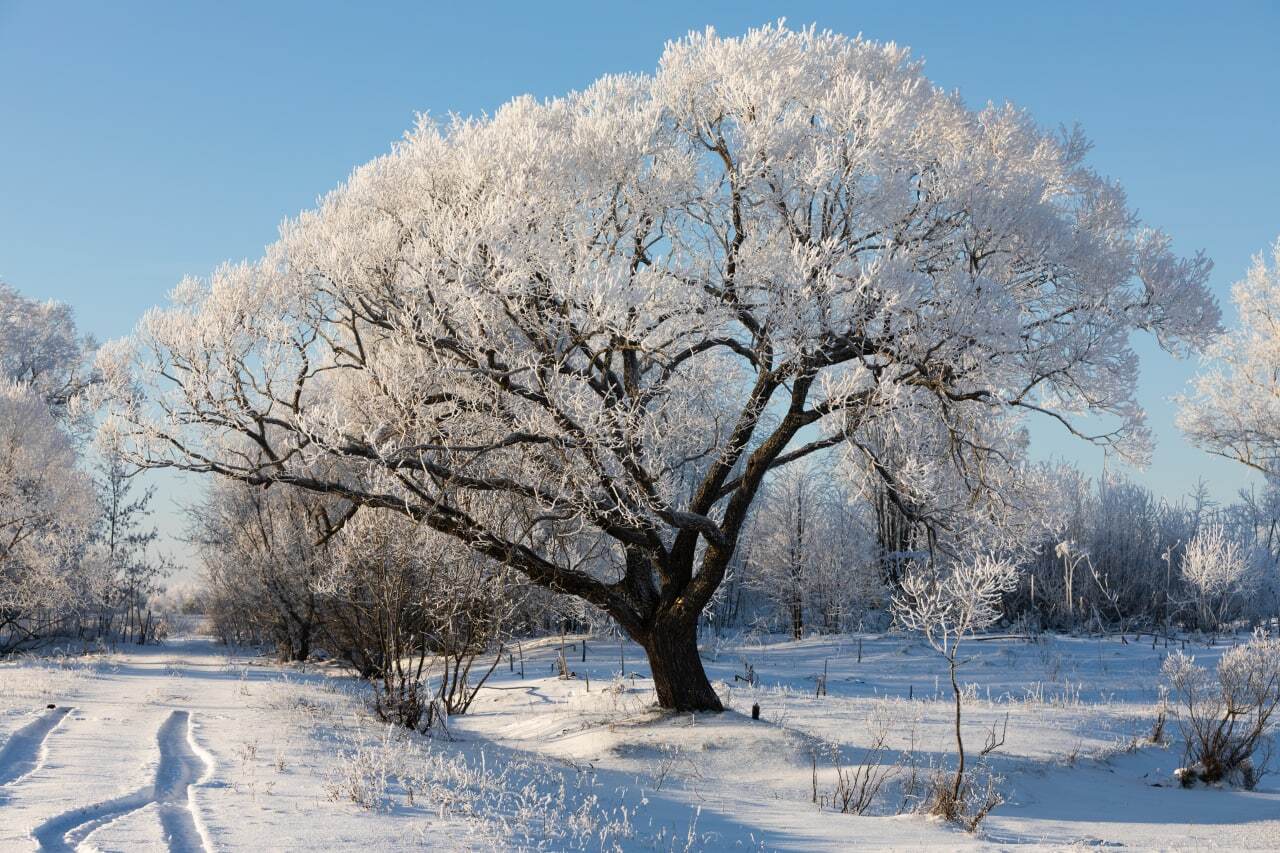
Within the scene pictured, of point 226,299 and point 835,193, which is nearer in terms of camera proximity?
point 835,193

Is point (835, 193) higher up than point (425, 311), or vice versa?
point (835, 193)

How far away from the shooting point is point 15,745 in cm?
Answer: 925

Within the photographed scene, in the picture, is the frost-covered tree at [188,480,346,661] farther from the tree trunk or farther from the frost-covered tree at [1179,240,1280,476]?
the frost-covered tree at [1179,240,1280,476]

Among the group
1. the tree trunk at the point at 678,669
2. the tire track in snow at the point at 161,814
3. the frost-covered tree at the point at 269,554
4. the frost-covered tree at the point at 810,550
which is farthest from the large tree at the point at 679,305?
the frost-covered tree at the point at 810,550

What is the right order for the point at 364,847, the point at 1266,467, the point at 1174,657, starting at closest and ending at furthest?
the point at 364,847 → the point at 1174,657 → the point at 1266,467

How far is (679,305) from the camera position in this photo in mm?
10445

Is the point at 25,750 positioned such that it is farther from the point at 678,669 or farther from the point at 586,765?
the point at 678,669

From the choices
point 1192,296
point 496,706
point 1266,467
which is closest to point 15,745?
point 496,706

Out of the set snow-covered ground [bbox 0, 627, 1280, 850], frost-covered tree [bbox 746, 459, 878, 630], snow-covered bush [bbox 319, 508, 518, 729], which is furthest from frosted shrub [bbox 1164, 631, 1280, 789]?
frost-covered tree [bbox 746, 459, 878, 630]

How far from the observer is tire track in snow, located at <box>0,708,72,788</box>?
768 cm

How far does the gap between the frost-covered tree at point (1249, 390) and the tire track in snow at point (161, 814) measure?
29.1 m

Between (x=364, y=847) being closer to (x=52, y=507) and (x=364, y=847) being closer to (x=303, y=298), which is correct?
(x=303, y=298)

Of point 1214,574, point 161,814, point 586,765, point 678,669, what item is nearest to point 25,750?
point 161,814

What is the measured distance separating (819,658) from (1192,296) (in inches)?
463
